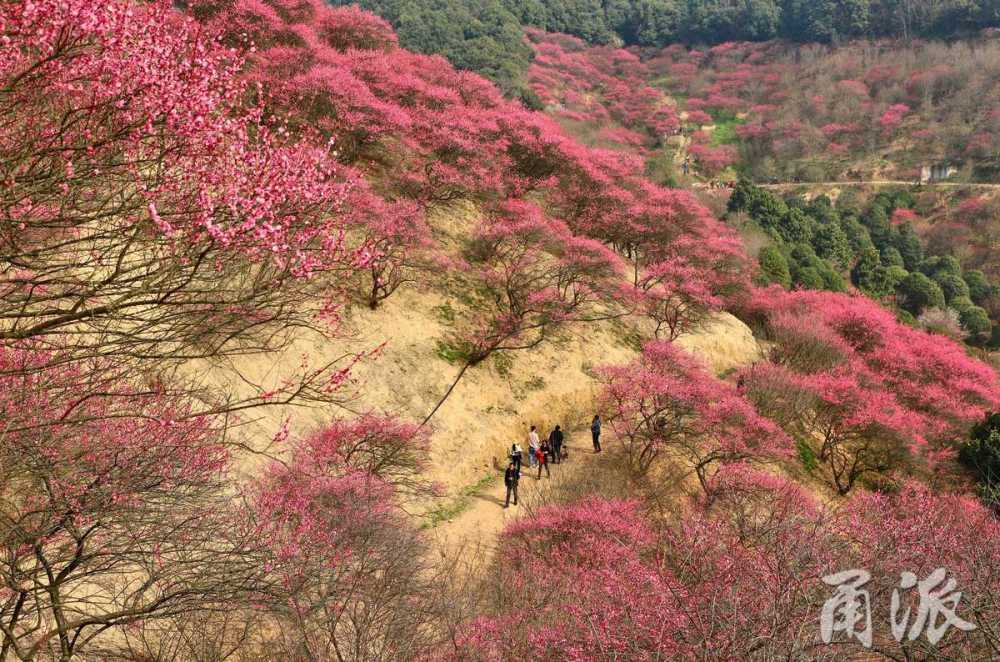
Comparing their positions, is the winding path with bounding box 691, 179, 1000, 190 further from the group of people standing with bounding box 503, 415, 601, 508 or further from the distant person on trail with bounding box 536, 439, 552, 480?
the distant person on trail with bounding box 536, 439, 552, 480

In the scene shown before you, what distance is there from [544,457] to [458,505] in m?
2.41

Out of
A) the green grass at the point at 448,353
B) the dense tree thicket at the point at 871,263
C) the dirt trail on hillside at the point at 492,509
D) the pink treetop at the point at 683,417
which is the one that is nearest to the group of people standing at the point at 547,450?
the dirt trail on hillside at the point at 492,509

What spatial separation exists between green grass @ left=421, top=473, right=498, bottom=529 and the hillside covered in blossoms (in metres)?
0.10

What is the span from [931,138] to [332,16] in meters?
55.3

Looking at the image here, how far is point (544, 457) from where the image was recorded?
13.0m

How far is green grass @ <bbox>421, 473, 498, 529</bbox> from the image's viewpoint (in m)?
11.3

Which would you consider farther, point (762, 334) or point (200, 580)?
point (762, 334)

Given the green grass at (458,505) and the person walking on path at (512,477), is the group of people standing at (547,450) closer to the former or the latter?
the person walking on path at (512,477)

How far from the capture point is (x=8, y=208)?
3.46 metres

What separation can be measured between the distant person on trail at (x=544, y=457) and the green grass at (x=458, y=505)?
1130 millimetres

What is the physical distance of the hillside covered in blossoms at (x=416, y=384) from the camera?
12.1 feet

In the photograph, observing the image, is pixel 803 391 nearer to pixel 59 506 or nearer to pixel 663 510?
pixel 663 510

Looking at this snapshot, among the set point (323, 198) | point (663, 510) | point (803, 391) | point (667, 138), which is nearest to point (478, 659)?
point (323, 198)

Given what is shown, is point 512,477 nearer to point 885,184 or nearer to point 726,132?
point 885,184
